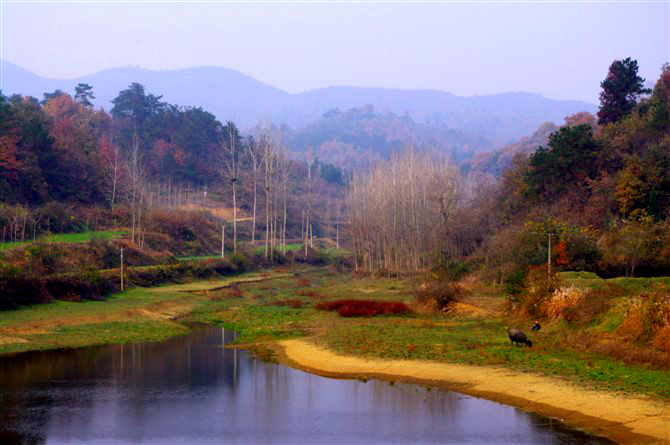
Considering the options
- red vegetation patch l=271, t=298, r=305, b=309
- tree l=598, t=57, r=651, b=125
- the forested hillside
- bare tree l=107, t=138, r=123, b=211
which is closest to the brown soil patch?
red vegetation patch l=271, t=298, r=305, b=309

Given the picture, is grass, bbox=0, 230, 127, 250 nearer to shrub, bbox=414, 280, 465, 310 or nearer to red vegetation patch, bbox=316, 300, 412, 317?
red vegetation patch, bbox=316, 300, 412, 317

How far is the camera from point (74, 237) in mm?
50875

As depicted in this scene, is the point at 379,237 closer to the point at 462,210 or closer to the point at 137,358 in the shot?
the point at 462,210

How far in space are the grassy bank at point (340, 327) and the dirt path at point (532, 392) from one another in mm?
691

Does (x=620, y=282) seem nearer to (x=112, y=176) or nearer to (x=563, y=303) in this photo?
(x=563, y=303)

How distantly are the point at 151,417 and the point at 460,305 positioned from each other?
740 inches

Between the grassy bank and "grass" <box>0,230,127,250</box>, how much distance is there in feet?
25.9

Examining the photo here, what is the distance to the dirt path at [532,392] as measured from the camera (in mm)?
15414

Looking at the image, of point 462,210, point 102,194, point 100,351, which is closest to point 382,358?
point 100,351

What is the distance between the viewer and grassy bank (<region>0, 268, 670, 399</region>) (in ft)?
68.1

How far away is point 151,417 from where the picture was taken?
17172mm

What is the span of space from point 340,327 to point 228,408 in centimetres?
1153

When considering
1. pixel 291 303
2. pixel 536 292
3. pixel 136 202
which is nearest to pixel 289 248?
pixel 136 202

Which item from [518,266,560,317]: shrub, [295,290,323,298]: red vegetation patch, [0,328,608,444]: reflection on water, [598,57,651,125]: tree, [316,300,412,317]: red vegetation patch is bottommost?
[0,328,608,444]: reflection on water
